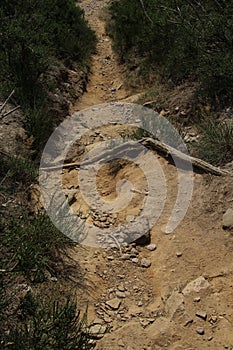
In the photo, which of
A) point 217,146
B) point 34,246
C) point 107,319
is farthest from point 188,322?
point 217,146

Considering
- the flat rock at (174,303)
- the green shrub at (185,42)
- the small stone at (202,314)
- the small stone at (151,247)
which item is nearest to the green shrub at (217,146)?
the green shrub at (185,42)

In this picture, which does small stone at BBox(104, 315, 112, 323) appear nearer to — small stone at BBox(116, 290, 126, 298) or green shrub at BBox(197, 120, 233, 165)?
small stone at BBox(116, 290, 126, 298)

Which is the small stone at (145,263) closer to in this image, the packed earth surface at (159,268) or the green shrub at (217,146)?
the packed earth surface at (159,268)

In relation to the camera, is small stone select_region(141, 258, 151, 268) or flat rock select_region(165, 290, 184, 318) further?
small stone select_region(141, 258, 151, 268)

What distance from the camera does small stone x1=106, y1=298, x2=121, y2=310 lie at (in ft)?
10.9

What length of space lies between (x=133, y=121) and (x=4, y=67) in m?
2.20

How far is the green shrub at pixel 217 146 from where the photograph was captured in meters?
4.59

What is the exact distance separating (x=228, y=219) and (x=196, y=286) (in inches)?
31.8

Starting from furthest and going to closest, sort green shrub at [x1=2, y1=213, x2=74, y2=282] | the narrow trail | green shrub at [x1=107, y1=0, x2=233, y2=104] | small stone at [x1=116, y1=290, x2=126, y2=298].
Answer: the narrow trail, green shrub at [x1=107, y1=0, x2=233, y2=104], small stone at [x1=116, y1=290, x2=126, y2=298], green shrub at [x1=2, y1=213, x2=74, y2=282]

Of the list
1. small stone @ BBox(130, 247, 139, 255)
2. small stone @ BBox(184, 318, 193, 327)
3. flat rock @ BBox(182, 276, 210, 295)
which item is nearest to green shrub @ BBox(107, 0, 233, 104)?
small stone @ BBox(130, 247, 139, 255)

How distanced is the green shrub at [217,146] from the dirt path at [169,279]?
0.32 m

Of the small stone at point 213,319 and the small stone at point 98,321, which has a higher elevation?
the small stone at point 98,321

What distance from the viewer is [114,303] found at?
11.0 ft

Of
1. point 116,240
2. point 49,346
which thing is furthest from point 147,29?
point 49,346
